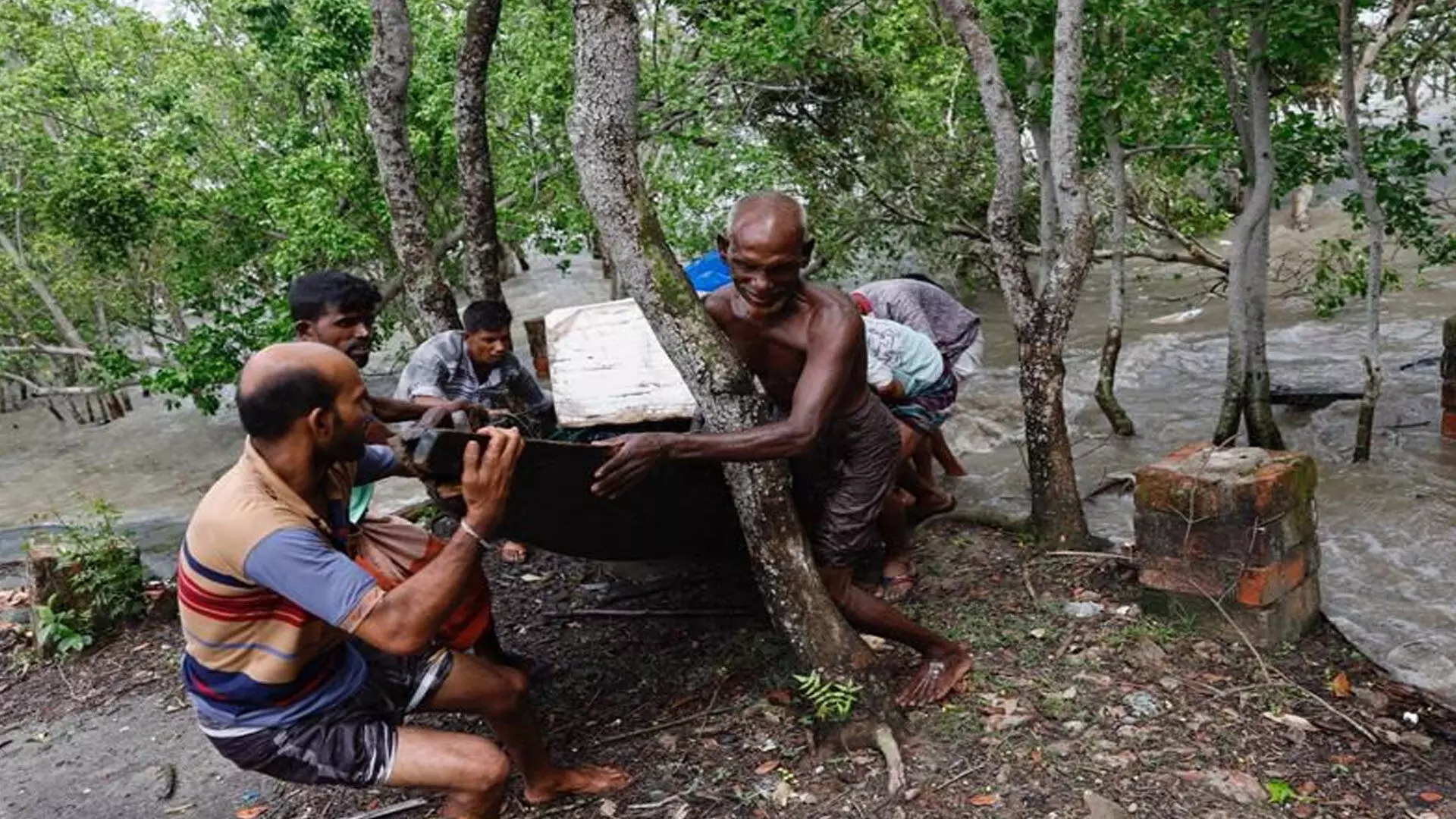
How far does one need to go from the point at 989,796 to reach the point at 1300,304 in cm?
1040

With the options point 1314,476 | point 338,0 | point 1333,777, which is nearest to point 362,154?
point 338,0

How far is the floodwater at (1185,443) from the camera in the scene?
14.8 ft

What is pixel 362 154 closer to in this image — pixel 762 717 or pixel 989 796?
pixel 762 717

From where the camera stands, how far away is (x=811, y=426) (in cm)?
296

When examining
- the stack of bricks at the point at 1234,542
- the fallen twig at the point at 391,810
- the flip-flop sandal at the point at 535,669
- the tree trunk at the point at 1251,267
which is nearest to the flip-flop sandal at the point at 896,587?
the stack of bricks at the point at 1234,542

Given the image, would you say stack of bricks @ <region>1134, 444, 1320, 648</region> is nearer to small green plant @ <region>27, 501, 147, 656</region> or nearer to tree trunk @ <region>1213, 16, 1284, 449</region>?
tree trunk @ <region>1213, 16, 1284, 449</region>

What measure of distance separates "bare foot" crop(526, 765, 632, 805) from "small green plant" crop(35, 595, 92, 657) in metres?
3.25

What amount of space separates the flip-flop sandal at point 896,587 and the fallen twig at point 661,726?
1125 millimetres

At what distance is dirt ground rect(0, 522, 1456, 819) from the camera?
302 cm

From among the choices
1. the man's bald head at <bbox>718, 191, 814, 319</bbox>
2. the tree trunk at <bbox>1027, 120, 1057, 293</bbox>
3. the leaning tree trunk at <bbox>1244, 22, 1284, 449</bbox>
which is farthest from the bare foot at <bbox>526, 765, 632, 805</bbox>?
the leaning tree trunk at <bbox>1244, 22, 1284, 449</bbox>

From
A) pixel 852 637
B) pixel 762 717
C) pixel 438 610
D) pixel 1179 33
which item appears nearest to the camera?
pixel 438 610

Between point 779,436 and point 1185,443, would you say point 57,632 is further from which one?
point 1185,443

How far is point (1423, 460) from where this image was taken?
19.9ft

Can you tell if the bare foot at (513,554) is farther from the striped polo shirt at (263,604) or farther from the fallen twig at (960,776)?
the fallen twig at (960,776)
